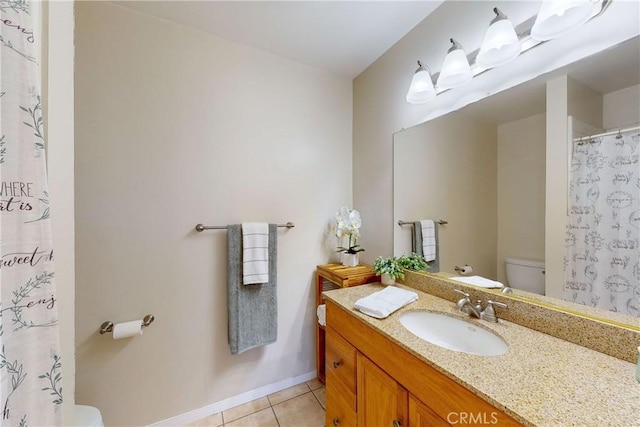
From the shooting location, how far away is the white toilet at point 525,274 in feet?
3.15

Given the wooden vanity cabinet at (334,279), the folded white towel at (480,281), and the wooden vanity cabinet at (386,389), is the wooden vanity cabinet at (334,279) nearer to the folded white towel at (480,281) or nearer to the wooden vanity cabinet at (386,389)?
the wooden vanity cabinet at (386,389)

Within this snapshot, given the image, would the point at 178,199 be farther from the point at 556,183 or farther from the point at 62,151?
the point at 556,183

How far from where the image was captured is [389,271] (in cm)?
146

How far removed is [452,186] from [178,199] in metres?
1.60

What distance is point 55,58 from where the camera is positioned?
61 centimetres

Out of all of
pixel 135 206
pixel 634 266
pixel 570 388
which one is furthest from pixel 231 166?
pixel 634 266

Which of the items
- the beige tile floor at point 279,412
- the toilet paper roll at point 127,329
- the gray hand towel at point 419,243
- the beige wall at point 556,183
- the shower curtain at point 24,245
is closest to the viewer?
the shower curtain at point 24,245

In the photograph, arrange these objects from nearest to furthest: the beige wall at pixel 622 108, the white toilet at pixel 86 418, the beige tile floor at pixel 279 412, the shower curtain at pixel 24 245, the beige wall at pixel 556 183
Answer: the shower curtain at pixel 24 245 → the beige wall at pixel 622 108 → the beige wall at pixel 556 183 → the white toilet at pixel 86 418 → the beige tile floor at pixel 279 412

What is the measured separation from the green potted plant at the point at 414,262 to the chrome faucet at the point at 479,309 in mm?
362

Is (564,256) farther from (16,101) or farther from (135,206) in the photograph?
(135,206)

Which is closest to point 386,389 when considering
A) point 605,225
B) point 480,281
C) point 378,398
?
point 378,398

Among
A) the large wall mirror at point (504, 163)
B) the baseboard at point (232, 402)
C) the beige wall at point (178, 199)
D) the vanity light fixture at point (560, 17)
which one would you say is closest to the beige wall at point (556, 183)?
the large wall mirror at point (504, 163)

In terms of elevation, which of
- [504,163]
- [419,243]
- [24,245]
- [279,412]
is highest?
[504,163]
